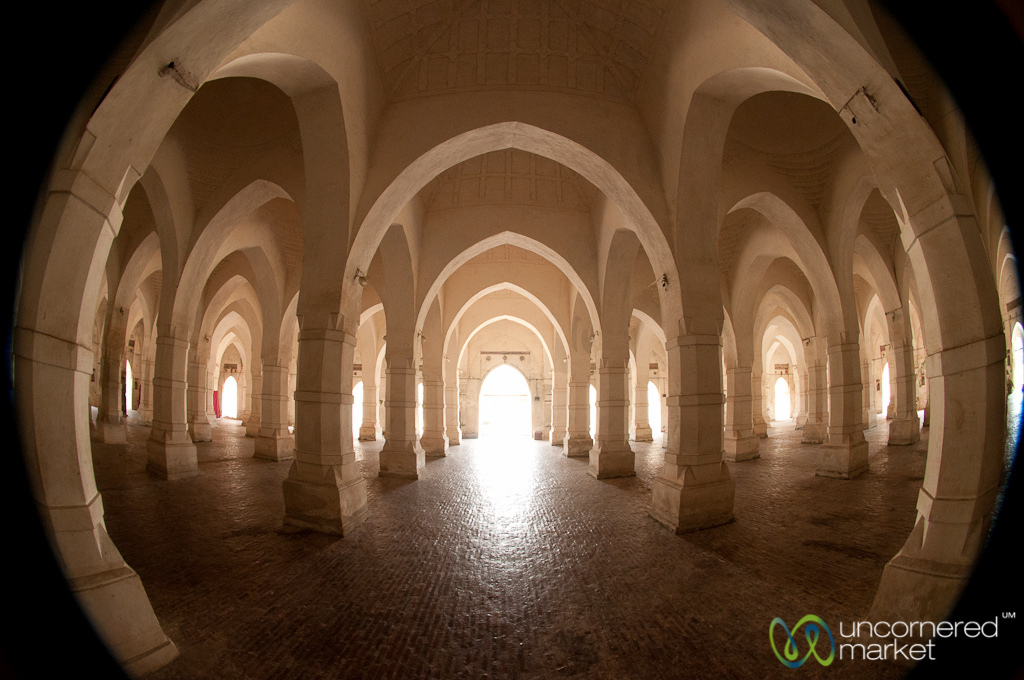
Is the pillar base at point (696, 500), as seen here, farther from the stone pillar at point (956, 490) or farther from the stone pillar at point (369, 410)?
the stone pillar at point (369, 410)

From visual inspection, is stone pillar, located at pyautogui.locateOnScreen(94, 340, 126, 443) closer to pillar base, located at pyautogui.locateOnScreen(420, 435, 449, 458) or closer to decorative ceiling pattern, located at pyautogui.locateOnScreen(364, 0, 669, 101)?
pillar base, located at pyautogui.locateOnScreen(420, 435, 449, 458)

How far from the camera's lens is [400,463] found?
10.0 meters

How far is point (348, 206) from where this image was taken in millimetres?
6105

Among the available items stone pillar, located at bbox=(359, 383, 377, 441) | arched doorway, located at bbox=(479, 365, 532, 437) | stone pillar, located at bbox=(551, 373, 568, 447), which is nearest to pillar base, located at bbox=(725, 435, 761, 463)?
stone pillar, located at bbox=(551, 373, 568, 447)

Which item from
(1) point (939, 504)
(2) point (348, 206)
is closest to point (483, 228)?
(2) point (348, 206)

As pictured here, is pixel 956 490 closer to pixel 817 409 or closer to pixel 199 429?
pixel 817 409

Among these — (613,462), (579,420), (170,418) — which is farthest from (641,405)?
(170,418)

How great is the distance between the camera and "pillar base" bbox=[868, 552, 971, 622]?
8.22 ft

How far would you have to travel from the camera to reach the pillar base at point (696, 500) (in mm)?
5520

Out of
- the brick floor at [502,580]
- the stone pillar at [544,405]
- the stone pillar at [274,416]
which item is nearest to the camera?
the brick floor at [502,580]

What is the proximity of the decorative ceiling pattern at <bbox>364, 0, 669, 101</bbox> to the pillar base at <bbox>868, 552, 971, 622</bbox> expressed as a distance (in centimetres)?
655

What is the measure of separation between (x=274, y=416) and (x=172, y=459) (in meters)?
3.63

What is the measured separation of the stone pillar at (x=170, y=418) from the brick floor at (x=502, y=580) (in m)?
0.90

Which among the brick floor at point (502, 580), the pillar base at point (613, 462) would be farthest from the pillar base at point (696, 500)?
the pillar base at point (613, 462)
